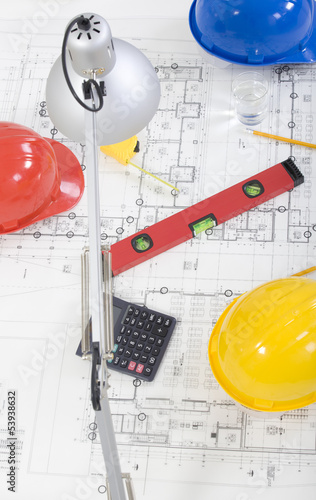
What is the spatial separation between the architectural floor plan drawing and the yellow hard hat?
10cm

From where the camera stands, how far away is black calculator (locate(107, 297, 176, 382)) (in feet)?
4.67

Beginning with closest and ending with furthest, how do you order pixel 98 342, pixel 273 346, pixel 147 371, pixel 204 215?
pixel 98 342, pixel 273 346, pixel 147 371, pixel 204 215

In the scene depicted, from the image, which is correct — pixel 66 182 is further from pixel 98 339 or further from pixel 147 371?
pixel 98 339

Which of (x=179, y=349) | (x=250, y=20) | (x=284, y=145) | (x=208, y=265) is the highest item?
(x=250, y=20)

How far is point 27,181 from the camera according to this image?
4.79ft

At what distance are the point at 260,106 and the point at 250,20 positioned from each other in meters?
0.24

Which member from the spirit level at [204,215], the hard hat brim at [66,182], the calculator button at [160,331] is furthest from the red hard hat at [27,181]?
the calculator button at [160,331]

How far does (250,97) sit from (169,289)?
539 mm

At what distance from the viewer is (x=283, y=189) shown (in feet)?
5.09

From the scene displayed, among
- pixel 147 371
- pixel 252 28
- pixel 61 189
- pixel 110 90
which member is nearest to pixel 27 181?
pixel 61 189

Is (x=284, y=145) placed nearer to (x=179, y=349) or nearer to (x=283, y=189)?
(x=283, y=189)

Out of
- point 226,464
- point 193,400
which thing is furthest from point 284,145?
point 226,464

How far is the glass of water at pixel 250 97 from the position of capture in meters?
1.62

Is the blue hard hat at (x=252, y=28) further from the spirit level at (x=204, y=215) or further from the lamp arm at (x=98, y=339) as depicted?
the lamp arm at (x=98, y=339)
